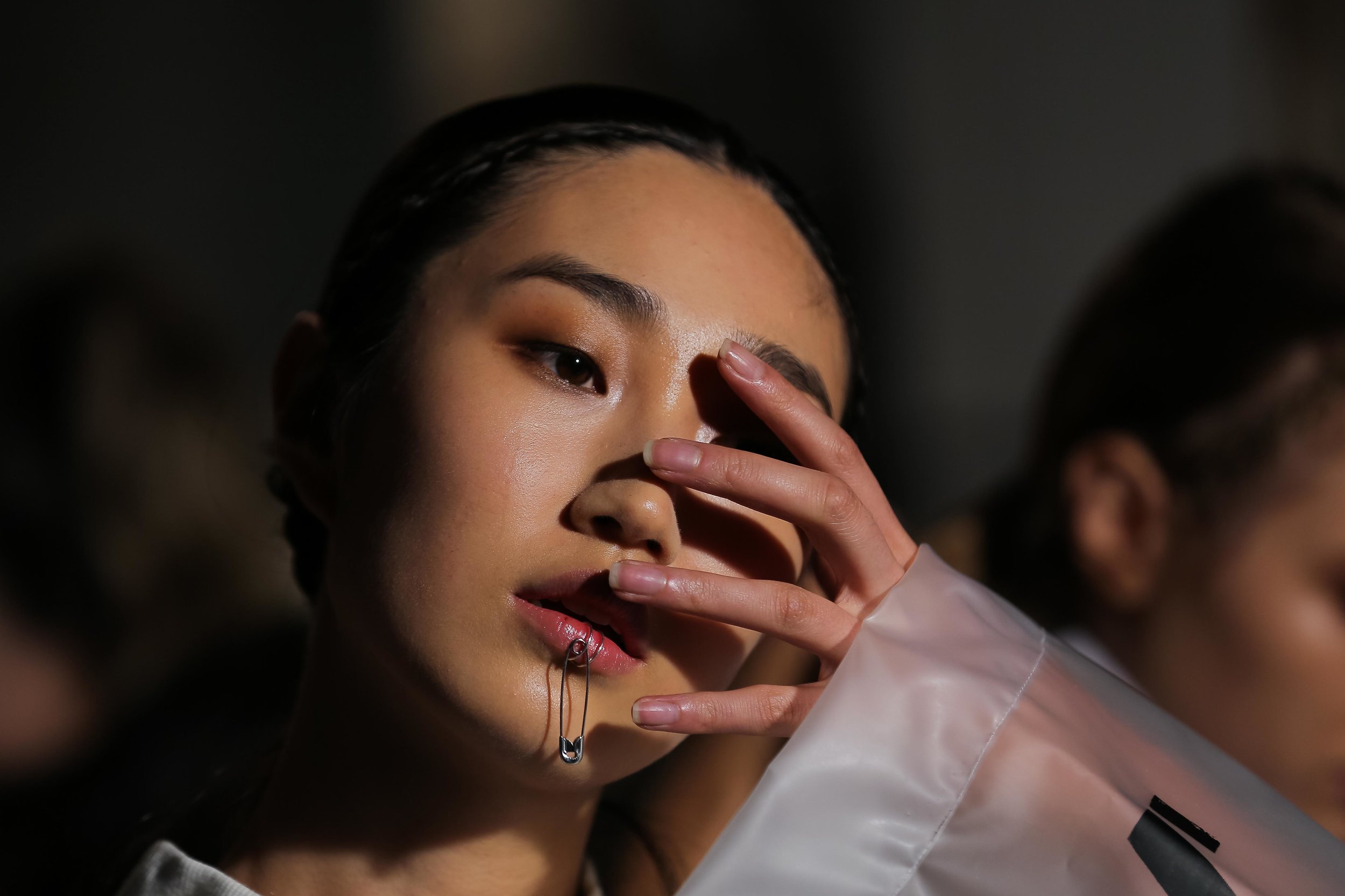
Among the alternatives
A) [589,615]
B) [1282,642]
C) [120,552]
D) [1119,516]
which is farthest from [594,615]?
[120,552]

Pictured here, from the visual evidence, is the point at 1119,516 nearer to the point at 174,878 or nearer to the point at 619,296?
the point at 619,296

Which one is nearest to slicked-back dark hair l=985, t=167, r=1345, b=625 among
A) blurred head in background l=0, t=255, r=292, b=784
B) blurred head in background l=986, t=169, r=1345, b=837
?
blurred head in background l=986, t=169, r=1345, b=837

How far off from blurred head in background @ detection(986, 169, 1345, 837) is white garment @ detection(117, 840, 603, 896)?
974 millimetres

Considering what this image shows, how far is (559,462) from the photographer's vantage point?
600 millimetres

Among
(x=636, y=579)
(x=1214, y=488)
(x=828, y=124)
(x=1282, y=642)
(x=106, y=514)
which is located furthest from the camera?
(x=828, y=124)

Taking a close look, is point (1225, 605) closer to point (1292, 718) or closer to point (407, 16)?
point (1292, 718)

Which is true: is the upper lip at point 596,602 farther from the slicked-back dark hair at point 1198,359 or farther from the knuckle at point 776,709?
the slicked-back dark hair at point 1198,359

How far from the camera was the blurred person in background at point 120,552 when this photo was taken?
1.49 m

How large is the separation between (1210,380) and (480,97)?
166 centimetres

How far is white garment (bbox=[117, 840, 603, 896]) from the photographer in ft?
2.26

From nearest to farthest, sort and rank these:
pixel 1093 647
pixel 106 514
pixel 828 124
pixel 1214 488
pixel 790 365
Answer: pixel 790 365, pixel 1214 488, pixel 1093 647, pixel 106 514, pixel 828 124

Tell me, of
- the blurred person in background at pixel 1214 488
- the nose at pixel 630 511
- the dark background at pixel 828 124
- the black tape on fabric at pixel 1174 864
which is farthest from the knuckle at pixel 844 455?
the dark background at pixel 828 124

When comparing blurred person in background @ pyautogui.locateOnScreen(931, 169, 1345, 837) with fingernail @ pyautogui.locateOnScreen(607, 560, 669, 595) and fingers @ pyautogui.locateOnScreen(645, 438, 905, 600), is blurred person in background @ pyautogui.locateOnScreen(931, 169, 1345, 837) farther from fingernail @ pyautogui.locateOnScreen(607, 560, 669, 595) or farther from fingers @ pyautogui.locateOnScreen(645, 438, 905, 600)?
fingernail @ pyautogui.locateOnScreen(607, 560, 669, 595)

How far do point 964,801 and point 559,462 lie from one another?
0.99 ft
